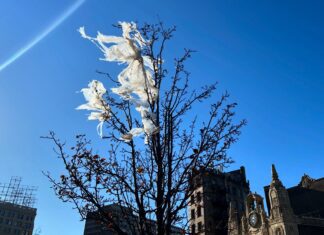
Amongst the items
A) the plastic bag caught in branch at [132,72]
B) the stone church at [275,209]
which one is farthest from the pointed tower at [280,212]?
the plastic bag caught in branch at [132,72]

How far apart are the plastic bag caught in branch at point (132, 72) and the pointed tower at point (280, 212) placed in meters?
43.6

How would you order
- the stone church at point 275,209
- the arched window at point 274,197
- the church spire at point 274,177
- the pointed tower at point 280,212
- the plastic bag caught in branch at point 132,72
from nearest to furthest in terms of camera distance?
1. the plastic bag caught in branch at point 132,72
2. the pointed tower at point 280,212
3. the stone church at point 275,209
4. the arched window at point 274,197
5. the church spire at point 274,177

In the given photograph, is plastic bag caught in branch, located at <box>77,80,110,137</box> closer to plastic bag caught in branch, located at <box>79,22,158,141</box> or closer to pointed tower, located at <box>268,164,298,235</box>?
plastic bag caught in branch, located at <box>79,22,158,141</box>

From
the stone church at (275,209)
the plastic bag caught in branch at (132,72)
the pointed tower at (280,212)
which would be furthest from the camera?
the stone church at (275,209)

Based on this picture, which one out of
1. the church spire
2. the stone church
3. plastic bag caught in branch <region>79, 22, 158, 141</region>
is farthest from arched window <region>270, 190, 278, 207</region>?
plastic bag caught in branch <region>79, 22, 158, 141</region>

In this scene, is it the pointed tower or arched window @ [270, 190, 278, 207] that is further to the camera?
arched window @ [270, 190, 278, 207]

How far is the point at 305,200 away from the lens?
55.1m

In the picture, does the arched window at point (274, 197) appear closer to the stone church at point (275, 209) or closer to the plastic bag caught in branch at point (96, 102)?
the stone church at point (275, 209)

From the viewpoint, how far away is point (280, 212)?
151ft

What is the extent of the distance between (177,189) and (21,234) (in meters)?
138

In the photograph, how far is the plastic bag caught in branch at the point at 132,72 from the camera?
7.23 metres

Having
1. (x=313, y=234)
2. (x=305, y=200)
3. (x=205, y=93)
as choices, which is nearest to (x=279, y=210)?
(x=313, y=234)

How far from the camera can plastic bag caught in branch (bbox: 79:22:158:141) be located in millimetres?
7227

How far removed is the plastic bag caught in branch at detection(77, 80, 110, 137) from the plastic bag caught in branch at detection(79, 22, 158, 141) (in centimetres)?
61
